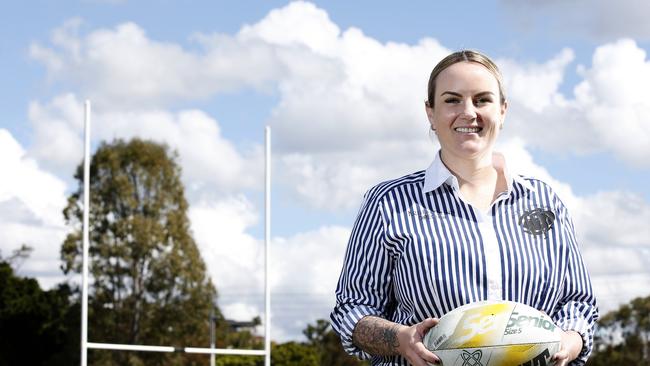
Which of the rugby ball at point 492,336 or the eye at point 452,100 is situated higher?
the eye at point 452,100

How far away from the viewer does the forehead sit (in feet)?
7.51

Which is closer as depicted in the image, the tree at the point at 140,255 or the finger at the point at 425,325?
the finger at the point at 425,325

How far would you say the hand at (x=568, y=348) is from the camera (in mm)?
2213

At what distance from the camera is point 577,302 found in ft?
7.79

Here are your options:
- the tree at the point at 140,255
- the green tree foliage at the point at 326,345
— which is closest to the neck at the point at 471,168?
the tree at the point at 140,255

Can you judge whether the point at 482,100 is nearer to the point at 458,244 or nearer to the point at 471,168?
the point at 471,168

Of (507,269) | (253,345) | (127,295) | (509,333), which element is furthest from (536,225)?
(253,345)

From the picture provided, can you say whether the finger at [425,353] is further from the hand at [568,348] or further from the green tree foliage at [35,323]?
the green tree foliage at [35,323]

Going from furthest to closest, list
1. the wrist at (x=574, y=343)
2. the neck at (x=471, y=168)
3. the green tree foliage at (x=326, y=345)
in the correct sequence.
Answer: the green tree foliage at (x=326, y=345)
the neck at (x=471, y=168)
the wrist at (x=574, y=343)

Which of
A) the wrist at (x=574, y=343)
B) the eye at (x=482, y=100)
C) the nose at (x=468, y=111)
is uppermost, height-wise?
the eye at (x=482, y=100)

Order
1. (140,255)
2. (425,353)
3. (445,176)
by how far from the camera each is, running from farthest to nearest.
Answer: (140,255) < (445,176) < (425,353)

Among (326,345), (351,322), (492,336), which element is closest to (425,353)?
(492,336)

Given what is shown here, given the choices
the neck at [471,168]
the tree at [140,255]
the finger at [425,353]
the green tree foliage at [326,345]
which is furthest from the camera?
the green tree foliage at [326,345]

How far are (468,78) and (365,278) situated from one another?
0.46 metres
